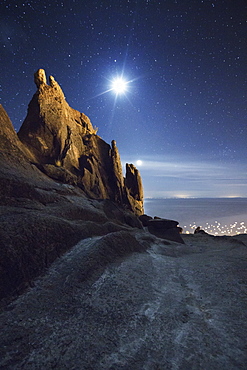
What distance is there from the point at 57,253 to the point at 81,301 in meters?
6.14

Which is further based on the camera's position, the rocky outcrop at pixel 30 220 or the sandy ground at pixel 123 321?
the rocky outcrop at pixel 30 220

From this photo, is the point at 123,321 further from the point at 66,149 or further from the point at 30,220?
the point at 66,149

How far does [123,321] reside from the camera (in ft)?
33.0

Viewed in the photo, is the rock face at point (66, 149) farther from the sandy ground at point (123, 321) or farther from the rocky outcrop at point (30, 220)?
the sandy ground at point (123, 321)

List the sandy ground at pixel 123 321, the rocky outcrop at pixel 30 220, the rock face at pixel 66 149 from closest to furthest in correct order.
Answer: the sandy ground at pixel 123 321, the rocky outcrop at pixel 30 220, the rock face at pixel 66 149

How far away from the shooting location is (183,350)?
813 cm

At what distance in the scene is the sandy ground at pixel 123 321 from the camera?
7566 mm

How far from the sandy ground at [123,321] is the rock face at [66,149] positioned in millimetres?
28745

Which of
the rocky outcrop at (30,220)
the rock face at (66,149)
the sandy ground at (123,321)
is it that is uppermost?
the rock face at (66,149)

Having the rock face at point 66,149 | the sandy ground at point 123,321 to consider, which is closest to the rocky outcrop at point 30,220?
the sandy ground at point 123,321

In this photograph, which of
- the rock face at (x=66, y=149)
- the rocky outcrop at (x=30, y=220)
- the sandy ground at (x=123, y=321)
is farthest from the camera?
the rock face at (x=66, y=149)

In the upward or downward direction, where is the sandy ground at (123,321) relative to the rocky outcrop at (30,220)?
downward

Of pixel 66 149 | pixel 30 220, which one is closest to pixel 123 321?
pixel 30 220

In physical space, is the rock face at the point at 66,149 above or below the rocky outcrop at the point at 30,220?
above
